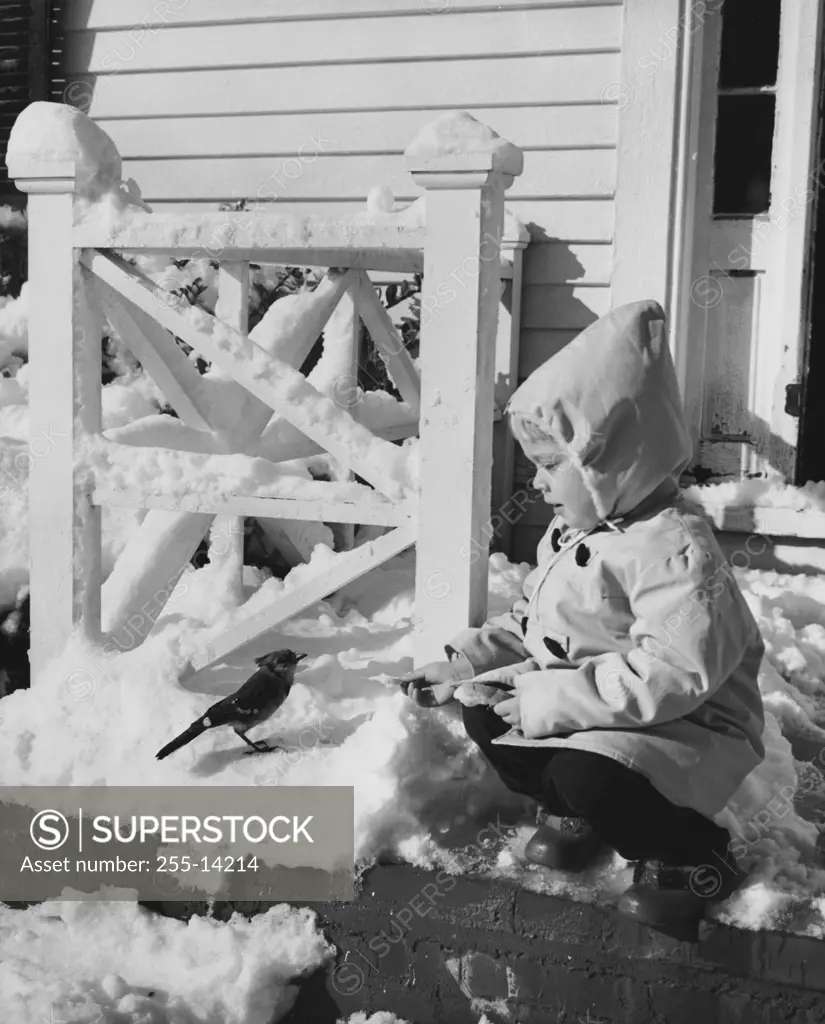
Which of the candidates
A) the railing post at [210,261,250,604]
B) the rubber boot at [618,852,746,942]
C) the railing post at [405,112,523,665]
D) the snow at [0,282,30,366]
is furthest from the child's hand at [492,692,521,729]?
the snow at [0,282,30,366]

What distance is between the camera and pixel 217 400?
381 centimetres

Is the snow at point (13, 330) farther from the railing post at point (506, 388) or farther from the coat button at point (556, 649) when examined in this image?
the coat button at point (556, 649)

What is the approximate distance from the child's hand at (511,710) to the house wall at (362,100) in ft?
8.76

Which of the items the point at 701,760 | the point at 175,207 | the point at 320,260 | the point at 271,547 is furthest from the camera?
the point at 175,207

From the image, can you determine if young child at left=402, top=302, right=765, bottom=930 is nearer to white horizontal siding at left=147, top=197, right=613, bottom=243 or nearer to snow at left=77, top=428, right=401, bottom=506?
snow at left=77, top=428, right=401, bottom=506

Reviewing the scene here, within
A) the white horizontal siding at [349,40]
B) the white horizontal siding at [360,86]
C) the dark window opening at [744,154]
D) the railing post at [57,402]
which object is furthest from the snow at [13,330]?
the dark window opening at [744,154]

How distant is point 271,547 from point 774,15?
289 centimetres

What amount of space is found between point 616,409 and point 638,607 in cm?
39

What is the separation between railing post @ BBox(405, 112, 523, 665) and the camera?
288cm

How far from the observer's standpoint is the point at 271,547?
4.53m

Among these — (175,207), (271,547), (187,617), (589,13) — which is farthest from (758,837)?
(175,207)

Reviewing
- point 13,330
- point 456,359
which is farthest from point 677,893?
point 13,330

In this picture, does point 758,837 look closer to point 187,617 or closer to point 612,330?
point 612,330

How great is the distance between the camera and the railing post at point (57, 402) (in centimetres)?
330
